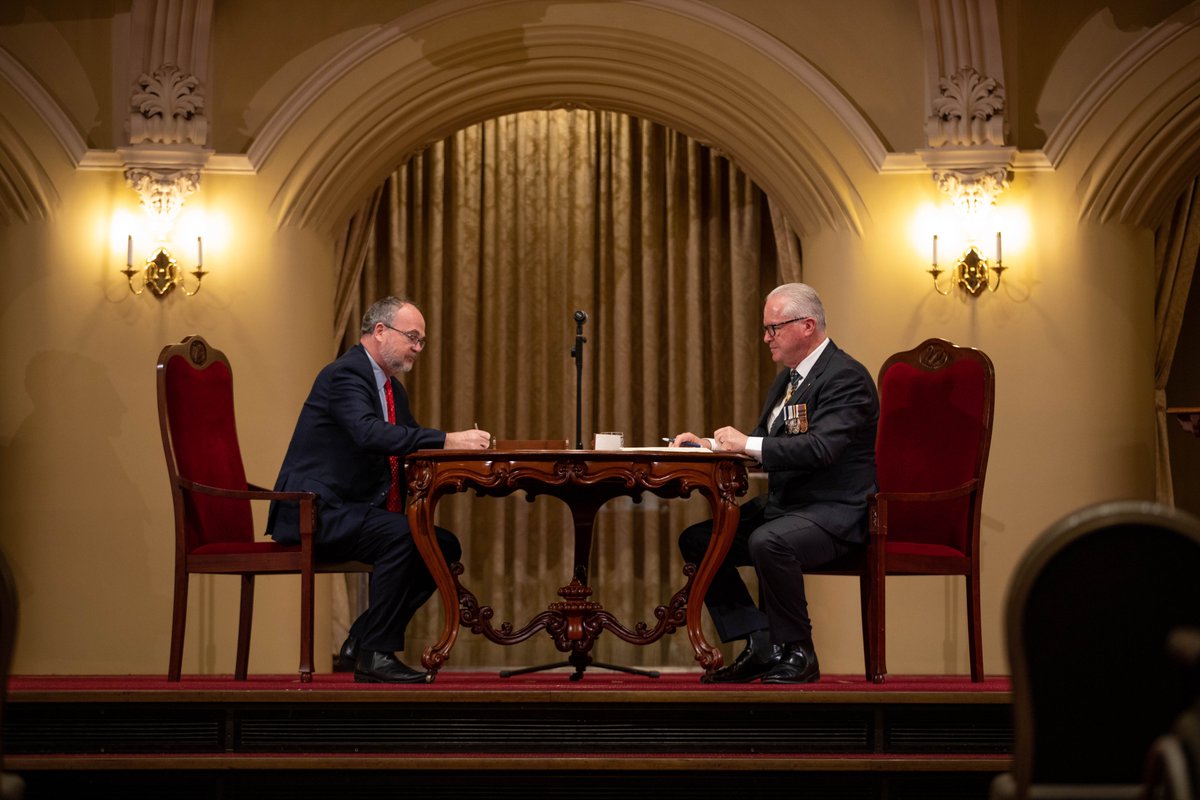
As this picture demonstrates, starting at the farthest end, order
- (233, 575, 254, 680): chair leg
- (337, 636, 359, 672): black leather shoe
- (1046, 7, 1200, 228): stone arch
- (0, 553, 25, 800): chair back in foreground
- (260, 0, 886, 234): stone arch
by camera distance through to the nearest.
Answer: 1. (260, 0, 886, 234): stone arch
2. (1046, 7, 1200, 228): stone arch
3. (233, 575, 254, 680): chair leg
4. (337, 636, 359, 672): black leather shoe
5. (0, 553, 25, 800): chair back in foreground

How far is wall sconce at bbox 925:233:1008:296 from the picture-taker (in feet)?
19.9

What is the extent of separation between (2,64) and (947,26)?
434 centimetres

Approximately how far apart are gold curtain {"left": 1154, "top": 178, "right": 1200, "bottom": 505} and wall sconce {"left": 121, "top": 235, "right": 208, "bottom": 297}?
504 cm

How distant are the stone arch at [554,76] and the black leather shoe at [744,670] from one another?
277 cm

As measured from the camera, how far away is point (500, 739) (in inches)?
140

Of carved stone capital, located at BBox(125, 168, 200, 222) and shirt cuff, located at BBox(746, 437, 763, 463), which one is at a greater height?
carved stone capital, located at BBox(125, 168, 200, 222)

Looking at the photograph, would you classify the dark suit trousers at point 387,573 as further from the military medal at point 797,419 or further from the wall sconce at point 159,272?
the wall sconce at point 159,272

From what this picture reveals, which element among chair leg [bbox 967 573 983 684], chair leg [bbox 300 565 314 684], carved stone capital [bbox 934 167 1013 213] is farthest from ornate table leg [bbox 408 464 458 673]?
carved stone capital [bbox 934 167 1013 213]

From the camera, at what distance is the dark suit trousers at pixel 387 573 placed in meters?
4.07

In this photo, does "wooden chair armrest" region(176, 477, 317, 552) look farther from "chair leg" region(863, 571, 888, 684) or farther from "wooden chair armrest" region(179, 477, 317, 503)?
"chair leg" region(863, 571, 888, 684)

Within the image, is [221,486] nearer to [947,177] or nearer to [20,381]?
[20,381]

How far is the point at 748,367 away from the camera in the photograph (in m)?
7.86

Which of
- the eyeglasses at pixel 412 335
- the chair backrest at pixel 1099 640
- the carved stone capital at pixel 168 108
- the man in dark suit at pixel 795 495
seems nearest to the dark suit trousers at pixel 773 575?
the man in dark suit at pixel 795 495

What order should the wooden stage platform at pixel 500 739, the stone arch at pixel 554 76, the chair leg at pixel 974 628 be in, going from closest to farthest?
1. the wooden stage platform at pixel 500 739
2. the chair leg at pixel 974 628
3. the stone arch at pixel 554 76
